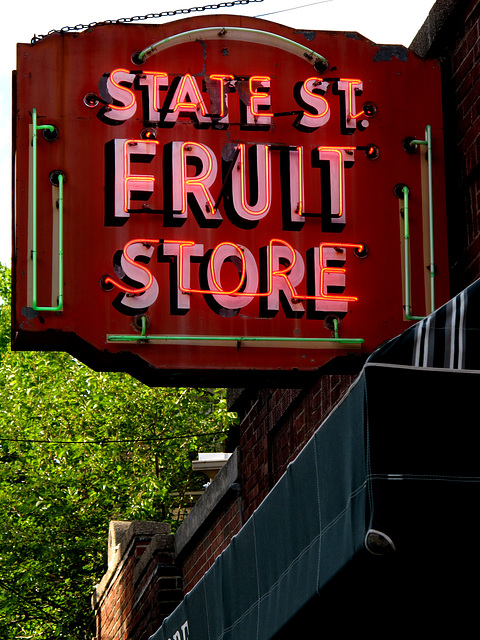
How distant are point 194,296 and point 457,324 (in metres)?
2.71

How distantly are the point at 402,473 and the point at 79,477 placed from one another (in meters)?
17.6

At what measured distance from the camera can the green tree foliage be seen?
1977cm

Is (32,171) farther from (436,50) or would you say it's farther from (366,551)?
(366,551)

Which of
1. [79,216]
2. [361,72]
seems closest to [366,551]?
[79,216]

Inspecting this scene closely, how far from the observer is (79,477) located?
2014cm

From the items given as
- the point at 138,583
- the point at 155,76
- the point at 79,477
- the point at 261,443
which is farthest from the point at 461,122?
the point at 79,477

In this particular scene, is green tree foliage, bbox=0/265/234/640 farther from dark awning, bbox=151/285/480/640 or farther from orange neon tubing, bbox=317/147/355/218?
dark awning, bbox=151/285/480/640

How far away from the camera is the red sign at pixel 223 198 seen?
5746mm

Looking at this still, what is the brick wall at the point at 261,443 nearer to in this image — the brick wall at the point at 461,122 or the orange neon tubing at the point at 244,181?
the brick wall at the point at 461,122

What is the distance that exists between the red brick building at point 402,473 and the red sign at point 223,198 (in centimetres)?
19

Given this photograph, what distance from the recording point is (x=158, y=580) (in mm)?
11070

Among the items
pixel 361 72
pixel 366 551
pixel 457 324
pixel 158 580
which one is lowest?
pixel 158 580

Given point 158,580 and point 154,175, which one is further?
point 158,580

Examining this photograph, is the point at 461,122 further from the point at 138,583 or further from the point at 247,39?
the point at 138,583
